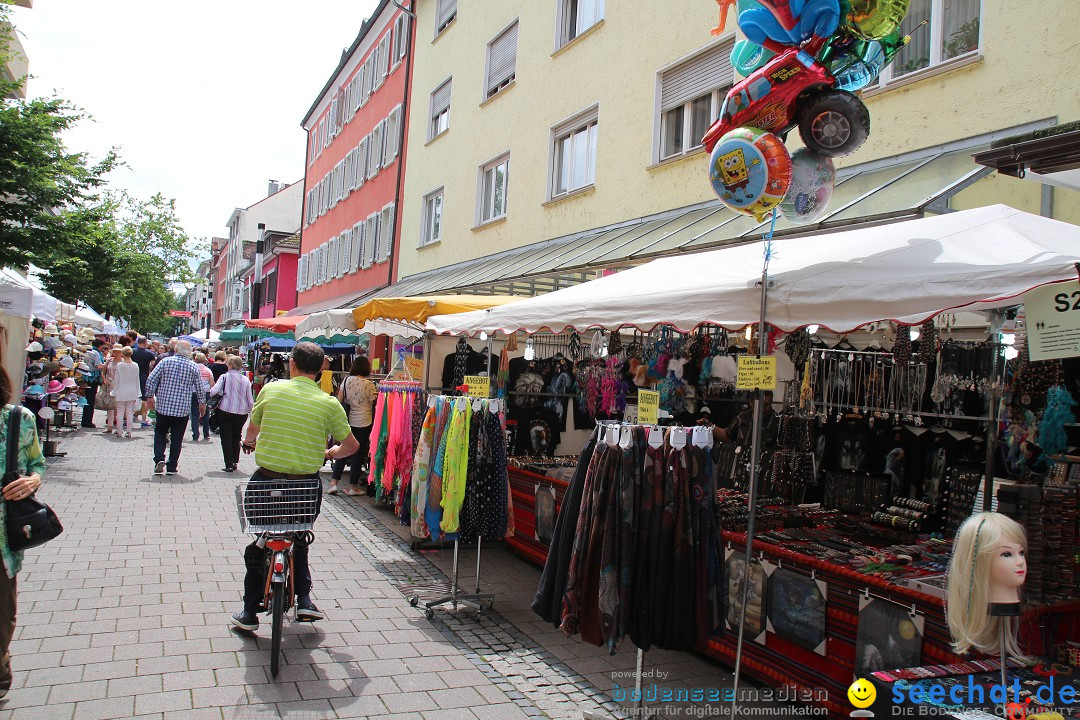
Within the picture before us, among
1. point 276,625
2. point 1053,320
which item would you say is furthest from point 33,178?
point 1053,320

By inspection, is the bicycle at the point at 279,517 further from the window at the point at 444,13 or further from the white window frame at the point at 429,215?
the window at the point at 444,13

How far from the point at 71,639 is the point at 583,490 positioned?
3226 millimetres

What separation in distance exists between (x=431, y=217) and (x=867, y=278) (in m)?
17.2

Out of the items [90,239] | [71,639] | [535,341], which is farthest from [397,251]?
[71,639]

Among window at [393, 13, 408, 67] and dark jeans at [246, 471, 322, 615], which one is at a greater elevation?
window at [393, 13, 408, 67]

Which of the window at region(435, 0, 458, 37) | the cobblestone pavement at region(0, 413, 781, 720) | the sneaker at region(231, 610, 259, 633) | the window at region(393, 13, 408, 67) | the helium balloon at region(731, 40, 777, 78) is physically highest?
the window at region(393, 13, 408, 67)

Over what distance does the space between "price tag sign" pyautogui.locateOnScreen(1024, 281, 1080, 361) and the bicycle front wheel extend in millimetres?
3932

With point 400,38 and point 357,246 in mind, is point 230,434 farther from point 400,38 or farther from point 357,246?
point 400,38

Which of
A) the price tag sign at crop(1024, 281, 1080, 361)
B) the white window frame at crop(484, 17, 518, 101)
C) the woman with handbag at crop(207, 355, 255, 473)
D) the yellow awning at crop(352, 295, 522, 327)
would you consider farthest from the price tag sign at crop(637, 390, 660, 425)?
the white window frame at crop(484, 17, 518, 101)

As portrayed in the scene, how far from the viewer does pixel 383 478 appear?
782cm

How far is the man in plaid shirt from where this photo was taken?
33.3 feet

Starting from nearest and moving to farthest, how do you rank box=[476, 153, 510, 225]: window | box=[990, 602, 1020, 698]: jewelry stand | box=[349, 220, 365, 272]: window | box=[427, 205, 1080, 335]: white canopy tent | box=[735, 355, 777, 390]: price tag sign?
box=[990, 602, 1020, 698]: jewelry stand → box=[427, 205, 1080, 335]: white canopy tent → box=[735, 355, 777, 390]: price tag sign → box=[476, 153, 510, 225]: window → box=[349, 220, 365, 272]: window

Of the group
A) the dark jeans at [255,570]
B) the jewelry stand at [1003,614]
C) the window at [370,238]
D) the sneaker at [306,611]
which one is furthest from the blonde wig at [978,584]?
the window at [370,238]

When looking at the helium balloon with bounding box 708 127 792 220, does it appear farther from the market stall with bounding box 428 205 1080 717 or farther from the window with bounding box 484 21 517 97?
the window with bounding box 484 21 517 97
